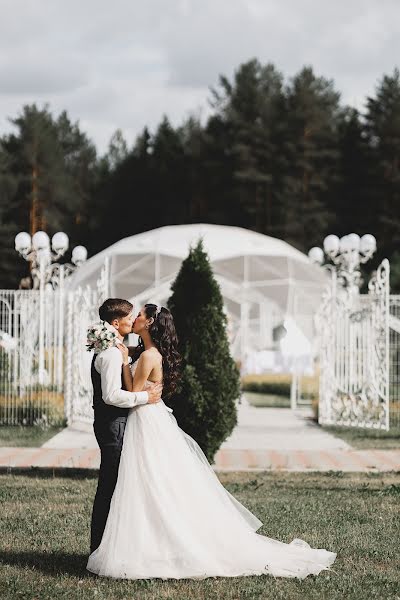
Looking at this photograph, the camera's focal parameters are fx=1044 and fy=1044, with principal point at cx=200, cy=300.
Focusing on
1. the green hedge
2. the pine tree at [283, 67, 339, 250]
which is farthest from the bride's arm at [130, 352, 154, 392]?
the pine tree at [283, 67, 339, 250]

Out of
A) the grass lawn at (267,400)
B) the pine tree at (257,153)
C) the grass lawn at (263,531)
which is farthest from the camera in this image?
the pine tree at (257,153)

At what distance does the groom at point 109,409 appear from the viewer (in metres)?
5.46

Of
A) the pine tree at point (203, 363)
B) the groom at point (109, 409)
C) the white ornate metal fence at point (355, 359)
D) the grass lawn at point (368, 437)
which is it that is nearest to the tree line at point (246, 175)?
the white ornate metal fence at point (355, 359)

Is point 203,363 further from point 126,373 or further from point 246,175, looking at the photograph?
point 246,175

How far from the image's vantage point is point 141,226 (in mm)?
50688

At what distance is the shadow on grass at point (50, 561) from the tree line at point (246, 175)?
3829cm

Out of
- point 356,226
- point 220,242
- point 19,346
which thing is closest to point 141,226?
point 356,226

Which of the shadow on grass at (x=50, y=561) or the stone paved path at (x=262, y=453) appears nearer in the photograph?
the shadow on grass at (x=50, y=561)

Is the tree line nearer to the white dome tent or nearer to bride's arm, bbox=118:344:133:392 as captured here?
the white dome tent

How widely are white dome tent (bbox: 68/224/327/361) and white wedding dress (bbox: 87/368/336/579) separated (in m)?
25.6

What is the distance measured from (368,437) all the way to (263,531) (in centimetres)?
678

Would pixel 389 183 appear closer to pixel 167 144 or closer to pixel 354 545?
pixel 167 144

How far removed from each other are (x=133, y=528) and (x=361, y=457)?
20.5 feet

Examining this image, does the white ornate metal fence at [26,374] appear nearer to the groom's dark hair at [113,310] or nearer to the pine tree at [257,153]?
the groom's dark hair at [113,310]
